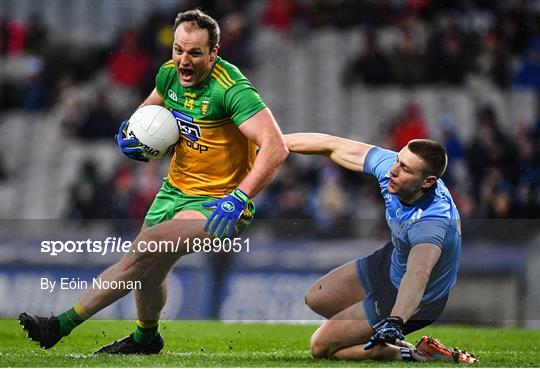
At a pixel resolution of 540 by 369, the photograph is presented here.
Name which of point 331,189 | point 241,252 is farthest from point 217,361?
point 331,189

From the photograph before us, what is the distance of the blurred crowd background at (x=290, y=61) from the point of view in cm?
1368

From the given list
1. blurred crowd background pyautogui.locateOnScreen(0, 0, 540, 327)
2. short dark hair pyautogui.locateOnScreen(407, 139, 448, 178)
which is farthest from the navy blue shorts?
blurred crowd background pyautogui.locateOnScreen(0, 0, 540, 327)

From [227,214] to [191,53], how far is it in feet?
3.58

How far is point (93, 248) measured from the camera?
9.92 metres

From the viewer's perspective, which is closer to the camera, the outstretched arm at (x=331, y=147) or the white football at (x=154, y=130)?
the white football at (x=154, y=130)

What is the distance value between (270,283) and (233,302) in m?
0.93

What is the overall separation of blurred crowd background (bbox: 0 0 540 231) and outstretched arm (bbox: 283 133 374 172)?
18.9 ft

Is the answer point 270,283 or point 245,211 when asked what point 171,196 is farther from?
point 270,283

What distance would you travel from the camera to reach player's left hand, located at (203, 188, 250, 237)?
6.39m

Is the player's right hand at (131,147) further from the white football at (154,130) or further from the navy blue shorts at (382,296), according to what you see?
the navy blue shorts at (382,296)

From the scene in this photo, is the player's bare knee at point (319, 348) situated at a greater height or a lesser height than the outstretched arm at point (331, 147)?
lesser

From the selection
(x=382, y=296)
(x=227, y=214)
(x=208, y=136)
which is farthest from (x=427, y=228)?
(x=208, y=136)

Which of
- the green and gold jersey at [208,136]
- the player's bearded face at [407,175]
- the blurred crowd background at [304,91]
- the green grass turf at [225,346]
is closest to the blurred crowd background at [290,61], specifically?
the blurred crowd background at [304,91]

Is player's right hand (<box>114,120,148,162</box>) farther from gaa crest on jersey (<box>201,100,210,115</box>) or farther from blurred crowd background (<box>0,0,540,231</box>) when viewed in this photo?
blurred crowd background (<box>0,0,540,231</box>)
